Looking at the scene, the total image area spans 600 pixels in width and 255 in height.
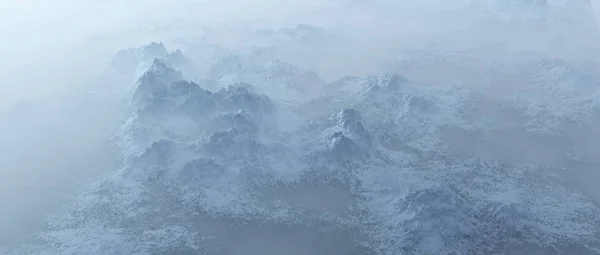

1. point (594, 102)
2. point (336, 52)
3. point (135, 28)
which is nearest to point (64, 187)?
point (336, 52)

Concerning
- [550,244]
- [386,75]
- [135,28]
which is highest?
[135,28]

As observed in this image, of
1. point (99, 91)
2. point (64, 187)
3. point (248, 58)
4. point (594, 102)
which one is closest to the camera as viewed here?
point (64, 187)

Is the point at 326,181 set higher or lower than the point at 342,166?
lower

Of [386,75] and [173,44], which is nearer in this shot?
[386,75]

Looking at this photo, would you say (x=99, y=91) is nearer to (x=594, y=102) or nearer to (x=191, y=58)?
(x=191, y=58)

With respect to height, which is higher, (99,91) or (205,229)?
(99,91)

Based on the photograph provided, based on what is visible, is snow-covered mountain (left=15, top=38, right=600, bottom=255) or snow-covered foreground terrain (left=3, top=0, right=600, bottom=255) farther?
snow-covered foreground terrain (left=3, top=0, right=600, bottom=255)

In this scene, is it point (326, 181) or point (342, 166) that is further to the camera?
point (342, 166)

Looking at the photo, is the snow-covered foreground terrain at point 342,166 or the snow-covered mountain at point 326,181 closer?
the snow-covered mountain at point 326,181
